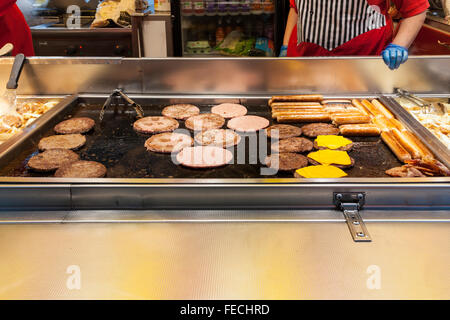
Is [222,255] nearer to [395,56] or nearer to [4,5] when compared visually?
[395,56]

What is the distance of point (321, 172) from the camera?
1.79 meters

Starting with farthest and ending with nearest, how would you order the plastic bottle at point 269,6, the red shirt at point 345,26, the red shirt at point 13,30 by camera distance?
the plastic bottle at point 269,6
the red shirt at point 13,30
the red shirt at point 345,26

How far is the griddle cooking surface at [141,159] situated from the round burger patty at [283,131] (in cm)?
18

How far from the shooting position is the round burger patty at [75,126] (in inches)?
88.3

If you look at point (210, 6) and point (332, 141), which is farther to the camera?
point (210, 6)

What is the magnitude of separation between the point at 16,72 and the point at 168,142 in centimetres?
102

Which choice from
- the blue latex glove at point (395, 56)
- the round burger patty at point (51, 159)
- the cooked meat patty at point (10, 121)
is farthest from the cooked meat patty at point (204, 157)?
the blue latex glove at point (395, 56)

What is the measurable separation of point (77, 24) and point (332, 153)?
4.44m

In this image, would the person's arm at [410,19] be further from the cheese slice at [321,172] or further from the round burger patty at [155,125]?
the round burger patty at [155,125]

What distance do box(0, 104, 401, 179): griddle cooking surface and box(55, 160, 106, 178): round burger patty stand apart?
0.05 m

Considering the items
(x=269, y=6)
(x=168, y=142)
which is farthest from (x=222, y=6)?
(x=168, y=142)

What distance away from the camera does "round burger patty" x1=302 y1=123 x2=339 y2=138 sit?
2.26m

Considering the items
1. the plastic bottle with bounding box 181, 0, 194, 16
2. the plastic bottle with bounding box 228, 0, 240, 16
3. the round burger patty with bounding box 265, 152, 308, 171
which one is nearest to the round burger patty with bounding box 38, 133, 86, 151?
the round burger patty with bounding box 265, 152, 308, 171

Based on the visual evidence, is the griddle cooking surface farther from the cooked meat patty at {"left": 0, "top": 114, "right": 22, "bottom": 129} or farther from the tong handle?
the tong handle
